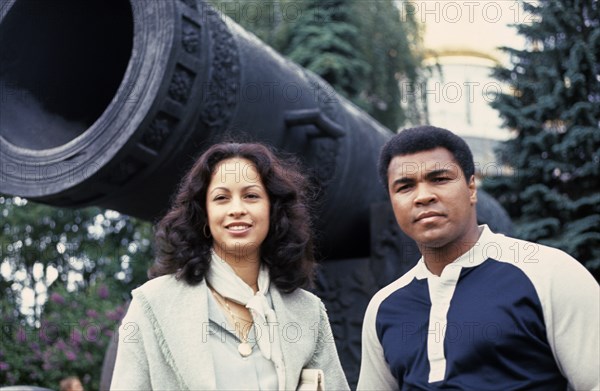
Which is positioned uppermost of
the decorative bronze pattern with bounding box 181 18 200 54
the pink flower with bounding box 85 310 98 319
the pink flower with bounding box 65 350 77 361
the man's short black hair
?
the decorative bronze pattern with bounding box 181 18 200 54

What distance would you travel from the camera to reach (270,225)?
7.74 ft

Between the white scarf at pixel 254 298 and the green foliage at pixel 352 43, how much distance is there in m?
11.2

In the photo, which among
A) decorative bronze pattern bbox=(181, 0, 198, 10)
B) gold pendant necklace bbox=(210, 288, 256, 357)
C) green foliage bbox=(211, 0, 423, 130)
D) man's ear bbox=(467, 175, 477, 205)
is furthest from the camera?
green foliage bbox=(211, 0, 423, 130)

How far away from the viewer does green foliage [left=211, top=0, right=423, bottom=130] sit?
13727 millimetres

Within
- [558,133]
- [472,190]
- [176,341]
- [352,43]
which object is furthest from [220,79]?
[352,43]

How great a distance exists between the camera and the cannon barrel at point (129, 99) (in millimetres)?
3145

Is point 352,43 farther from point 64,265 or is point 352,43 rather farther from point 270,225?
point 270,225

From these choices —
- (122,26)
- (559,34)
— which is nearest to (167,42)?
(122,26)

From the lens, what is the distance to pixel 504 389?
2035mm

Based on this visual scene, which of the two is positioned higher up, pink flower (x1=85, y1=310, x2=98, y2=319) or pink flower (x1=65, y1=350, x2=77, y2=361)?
pink flower (x1=85, y1=310, x2=98, y2=319)

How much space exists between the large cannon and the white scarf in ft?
3.27

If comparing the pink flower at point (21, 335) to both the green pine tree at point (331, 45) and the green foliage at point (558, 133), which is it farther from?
the green foliage at point (558, 133)

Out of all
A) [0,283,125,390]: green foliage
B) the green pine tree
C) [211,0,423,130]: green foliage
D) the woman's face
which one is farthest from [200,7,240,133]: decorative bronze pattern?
the green pine tree

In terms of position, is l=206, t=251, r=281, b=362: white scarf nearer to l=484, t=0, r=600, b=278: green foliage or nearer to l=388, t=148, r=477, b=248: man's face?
l=388, t=148, r=477, b=248: man's face
